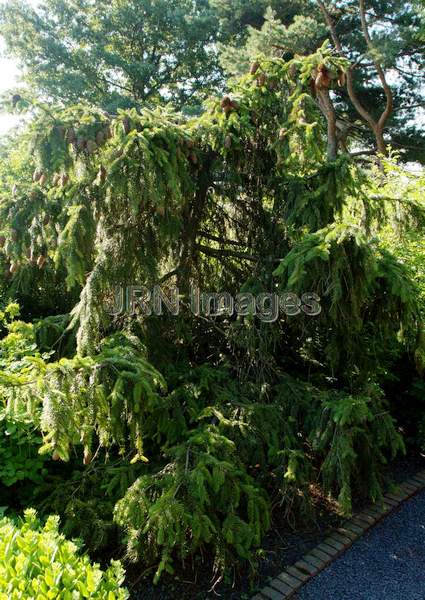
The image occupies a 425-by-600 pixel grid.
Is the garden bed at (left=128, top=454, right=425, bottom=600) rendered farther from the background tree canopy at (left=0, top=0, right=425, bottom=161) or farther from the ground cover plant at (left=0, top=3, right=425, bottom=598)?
the background tree canopy at (left=0, top=0, right=425, bottom=161)

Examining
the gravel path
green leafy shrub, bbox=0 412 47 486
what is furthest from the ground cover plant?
the gravel path

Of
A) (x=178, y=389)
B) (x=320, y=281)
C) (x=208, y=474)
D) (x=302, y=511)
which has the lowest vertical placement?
(x=302, y=511)

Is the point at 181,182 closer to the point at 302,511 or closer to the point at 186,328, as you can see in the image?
the point at 186,328

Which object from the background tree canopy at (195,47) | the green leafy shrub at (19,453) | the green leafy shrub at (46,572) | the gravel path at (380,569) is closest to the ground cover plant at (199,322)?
the green leafy shrub at (19,453)

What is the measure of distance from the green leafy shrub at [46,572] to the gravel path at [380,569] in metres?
1.74

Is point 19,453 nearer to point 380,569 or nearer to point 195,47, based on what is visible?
point 380,569

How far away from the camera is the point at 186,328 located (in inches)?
159

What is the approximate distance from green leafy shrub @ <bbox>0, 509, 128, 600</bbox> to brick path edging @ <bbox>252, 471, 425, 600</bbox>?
1.52 m

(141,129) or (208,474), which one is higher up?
(141,129)

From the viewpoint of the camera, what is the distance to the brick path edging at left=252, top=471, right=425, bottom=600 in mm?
2934

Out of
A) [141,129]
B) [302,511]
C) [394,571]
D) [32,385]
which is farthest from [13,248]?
[394,571]

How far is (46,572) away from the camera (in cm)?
165

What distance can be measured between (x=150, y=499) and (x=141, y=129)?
2.45 metres

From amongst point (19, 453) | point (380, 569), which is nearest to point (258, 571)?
point (380, 569)
